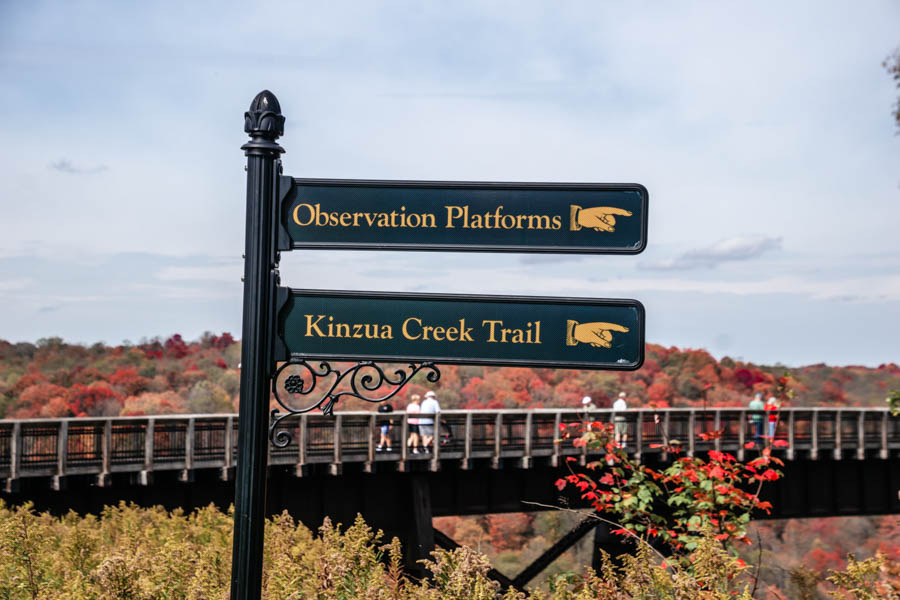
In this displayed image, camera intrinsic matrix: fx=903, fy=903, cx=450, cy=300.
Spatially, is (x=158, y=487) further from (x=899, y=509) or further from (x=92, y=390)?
(x=92, y=390)

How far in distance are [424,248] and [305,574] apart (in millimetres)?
2611

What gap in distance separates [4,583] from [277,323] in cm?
276

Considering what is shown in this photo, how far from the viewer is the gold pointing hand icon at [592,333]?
4.34m

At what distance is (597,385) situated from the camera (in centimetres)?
5638

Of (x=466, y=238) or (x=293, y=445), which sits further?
(x=293, y=445)

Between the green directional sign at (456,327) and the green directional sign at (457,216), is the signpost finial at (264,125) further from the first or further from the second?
the green directional sign at (456,327)

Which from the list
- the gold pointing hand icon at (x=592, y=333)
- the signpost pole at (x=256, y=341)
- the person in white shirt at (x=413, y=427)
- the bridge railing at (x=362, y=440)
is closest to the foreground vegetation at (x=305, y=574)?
the signpost pole at (x=256, y=341)

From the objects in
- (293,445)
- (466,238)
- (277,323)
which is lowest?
(293,445)

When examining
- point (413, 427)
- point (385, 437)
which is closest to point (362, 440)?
point (385, 437)

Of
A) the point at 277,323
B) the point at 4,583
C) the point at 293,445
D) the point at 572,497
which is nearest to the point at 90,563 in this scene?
the point at 4,583

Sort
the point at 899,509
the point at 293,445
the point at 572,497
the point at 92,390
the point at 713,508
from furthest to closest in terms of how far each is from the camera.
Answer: the point at 92,390 < the point at 899,509 < the point at 572,497 < the point at 293,445 < the point at 713,508

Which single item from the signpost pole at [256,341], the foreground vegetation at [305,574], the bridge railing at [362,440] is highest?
the signpost pole at [256,341]

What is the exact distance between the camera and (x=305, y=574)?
19.1 feet

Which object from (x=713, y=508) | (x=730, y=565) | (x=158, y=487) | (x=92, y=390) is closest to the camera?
(x=730, y=565)
